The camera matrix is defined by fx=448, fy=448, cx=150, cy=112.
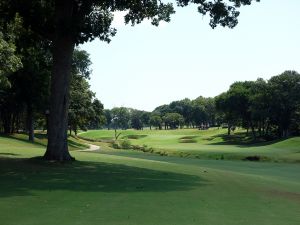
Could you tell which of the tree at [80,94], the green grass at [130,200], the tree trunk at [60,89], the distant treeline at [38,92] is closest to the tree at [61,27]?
the tree trunk at [60,89]

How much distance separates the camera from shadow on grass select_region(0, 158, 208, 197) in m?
14.9

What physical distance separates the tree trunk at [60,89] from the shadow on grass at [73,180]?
1.13 metres

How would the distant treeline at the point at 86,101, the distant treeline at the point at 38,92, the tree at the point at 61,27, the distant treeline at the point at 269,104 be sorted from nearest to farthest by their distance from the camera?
1. the tree at the point at 61,27
2. the distant treeline at the point at 38,92
3. the distant treeline at the point at 86,101
4. the distant treeline at the point at 269,104

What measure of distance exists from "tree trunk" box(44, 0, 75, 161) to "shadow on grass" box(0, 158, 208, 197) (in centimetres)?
113

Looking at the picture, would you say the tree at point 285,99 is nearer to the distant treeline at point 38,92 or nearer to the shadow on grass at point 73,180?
the distant treeline at point 38,92

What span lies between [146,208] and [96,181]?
18.6ft

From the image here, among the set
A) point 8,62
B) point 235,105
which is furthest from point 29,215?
point 235,105

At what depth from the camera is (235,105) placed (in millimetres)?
104750

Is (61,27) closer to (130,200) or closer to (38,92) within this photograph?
(130,200)

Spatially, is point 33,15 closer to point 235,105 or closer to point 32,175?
point 32,175

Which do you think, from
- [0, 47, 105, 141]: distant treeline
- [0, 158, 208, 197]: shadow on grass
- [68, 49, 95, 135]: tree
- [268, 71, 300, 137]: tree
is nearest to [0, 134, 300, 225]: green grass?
[0, 158, 208, 197]: shadow on grass

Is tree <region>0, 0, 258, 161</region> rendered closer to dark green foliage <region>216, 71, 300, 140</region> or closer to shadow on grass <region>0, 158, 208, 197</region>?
shadow on grass <region>0, 158, 208, 197</region>

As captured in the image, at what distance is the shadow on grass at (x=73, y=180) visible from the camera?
14930mm

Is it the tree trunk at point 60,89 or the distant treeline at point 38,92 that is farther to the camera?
the distant treeline at point 38,92
